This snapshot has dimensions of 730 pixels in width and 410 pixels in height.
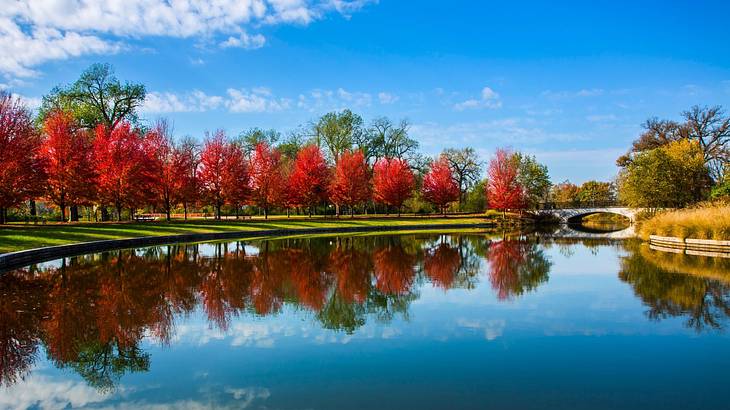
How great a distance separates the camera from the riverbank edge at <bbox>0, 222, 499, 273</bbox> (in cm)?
1902

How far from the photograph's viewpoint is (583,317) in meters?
10.7

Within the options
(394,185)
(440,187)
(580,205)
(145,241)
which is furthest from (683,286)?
(580,205)

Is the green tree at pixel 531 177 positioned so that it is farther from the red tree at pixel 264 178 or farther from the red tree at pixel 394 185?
the red tree at pixel 264 178

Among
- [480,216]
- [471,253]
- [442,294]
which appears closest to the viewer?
[442,294]

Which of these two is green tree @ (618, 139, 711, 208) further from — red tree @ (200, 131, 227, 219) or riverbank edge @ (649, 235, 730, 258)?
red tree @ (200, 131, 227, 219)

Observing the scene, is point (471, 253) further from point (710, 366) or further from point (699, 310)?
point (710, 366)

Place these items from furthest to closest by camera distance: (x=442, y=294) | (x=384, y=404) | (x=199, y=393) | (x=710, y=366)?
(x=442, y=294) → (x=710, y=366) → (x=199, y=393) → (x=384, y=404)

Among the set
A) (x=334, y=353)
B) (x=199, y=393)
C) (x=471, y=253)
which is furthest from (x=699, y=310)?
(x=471, y=253)

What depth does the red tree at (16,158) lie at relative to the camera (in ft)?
89.6

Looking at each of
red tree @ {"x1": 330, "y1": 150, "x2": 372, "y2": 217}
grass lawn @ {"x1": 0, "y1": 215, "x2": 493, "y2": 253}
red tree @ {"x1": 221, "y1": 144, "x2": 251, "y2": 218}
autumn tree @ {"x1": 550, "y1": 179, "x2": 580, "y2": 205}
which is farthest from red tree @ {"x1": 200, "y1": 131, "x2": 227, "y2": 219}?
autumn tree @ {"x1": 550, "y1": 179, "x2": 580, "y2": 205}

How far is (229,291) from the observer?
541 inches

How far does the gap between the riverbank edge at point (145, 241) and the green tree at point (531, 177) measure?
71.4 feet

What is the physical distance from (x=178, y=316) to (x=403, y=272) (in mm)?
8834

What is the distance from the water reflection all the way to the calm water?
6 centimetres
